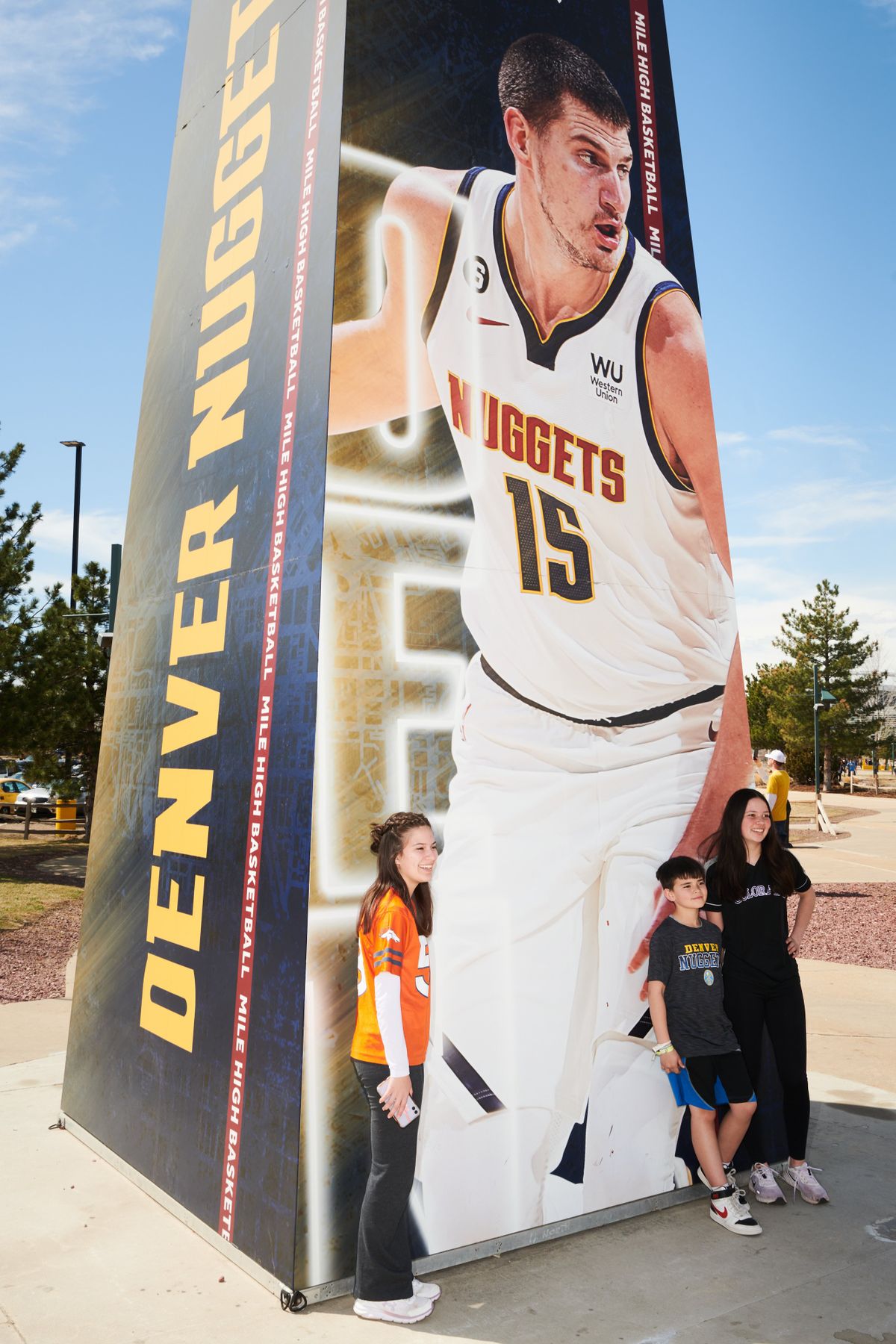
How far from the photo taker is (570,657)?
4.94 metres

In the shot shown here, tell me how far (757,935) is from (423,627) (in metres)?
2.18

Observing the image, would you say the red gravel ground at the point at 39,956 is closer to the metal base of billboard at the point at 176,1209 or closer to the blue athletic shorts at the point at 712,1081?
the metal base of billboard at the point at 176,1209

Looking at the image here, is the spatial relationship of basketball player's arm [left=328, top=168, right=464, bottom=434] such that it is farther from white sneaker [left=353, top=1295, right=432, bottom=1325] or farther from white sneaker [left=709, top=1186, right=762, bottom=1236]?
white sneaker [left=709, top=1186, right=762, bottom=1236]

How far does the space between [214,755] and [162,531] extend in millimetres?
1505

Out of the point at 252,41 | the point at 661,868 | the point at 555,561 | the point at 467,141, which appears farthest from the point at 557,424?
the point at 252,41

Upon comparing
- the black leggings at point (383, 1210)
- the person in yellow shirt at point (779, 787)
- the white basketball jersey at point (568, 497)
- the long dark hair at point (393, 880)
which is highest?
the white basketball jersey at point (568, 497)

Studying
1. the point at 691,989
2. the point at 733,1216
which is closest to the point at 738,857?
the point at 691,989

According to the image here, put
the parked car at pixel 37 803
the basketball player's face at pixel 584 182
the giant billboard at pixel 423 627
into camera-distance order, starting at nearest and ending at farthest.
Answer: the giant billboard at pixel 423 627, the basketball player's face at pixel 584 182, the parked car at pixel 37 803

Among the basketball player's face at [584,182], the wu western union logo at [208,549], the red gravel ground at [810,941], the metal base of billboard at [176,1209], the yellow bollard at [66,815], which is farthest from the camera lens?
the yellow bollard at [66,815]

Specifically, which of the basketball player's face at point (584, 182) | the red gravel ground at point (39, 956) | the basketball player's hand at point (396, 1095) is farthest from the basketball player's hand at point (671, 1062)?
the red gravel ground at point (39, 956)

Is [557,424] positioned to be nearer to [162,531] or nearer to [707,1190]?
[162,531]

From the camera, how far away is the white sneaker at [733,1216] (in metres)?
4.63

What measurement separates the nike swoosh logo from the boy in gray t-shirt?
2.58 metres

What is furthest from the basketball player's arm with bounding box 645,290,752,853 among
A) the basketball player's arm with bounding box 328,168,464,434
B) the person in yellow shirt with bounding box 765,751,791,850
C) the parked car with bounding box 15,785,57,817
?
the parked car with bounding box 15,785,57,817
